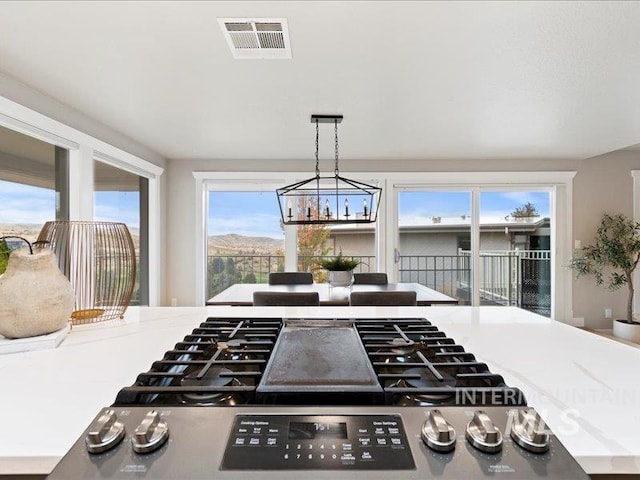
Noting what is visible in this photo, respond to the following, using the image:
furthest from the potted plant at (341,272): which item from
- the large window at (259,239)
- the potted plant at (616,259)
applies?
the potted plant at (616,259)

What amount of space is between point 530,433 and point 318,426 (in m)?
0.31

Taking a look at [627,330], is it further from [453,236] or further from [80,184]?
[80,184]

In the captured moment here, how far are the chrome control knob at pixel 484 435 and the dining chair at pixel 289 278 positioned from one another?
3.23 m

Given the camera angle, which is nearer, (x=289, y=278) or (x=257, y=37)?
(x=257, y=37)

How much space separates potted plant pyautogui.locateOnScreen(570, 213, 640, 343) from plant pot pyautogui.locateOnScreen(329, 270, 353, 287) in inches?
129

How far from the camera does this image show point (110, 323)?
133 centimetres

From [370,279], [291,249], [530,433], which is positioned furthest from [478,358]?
[291,249]

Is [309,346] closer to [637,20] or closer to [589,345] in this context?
[589,345]

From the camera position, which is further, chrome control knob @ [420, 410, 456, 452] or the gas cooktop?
the gas cooktop

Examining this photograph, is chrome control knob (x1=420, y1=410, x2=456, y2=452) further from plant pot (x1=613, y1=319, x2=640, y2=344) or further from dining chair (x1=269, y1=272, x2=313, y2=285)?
plant pot (x1=613, y1=319, x2=640, y2=344)

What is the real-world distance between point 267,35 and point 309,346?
1648 mm

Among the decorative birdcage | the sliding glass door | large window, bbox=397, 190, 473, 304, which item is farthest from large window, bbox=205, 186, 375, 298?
the decorative birdcage

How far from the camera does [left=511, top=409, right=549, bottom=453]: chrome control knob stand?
20.2 inches

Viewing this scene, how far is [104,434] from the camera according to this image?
0.53 m
